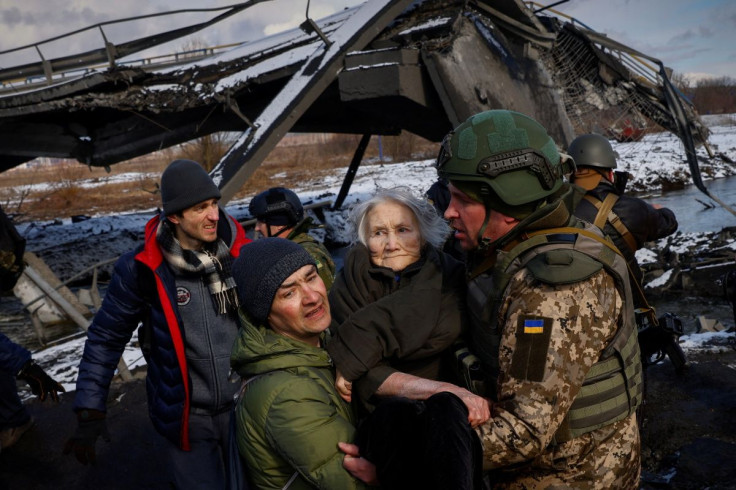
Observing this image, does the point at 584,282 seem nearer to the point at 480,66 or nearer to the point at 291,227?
the point at 291,227

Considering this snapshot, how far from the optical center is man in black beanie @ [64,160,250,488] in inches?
104

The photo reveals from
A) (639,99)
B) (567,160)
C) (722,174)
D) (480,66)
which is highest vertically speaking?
(480,66)

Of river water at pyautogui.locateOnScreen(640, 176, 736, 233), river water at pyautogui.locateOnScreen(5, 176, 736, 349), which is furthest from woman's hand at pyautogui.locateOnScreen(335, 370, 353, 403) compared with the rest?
river water at pyautogui.locateOnScreen(640, 176, 736, 233)

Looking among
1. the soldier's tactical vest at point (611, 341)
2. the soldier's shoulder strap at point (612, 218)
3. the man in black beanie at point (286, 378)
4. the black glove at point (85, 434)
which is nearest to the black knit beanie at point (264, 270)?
the man in black beanie at point (286, 378)

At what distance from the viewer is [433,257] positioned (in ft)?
7.09

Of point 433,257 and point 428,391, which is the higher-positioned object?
point 433,257

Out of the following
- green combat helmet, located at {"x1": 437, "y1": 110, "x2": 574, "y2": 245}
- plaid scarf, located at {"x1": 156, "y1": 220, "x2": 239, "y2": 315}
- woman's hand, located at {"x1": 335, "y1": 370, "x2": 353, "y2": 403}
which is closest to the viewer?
green combat helmet, located at {"x1": 437, "y1": 110, "x2": 574, "y2": 245}

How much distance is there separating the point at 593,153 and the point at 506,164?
2623mm

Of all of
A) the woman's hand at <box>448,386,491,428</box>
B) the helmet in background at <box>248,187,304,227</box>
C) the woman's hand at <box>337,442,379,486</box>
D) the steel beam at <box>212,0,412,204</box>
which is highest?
the steel beam at <box>212,0,412,204</box>

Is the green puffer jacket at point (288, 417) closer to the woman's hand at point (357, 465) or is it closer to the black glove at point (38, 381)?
the woman's hand at point (357, 465)

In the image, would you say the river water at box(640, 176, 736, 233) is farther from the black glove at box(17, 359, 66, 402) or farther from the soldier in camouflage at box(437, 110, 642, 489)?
the black glove at box(17, 359, 66, 402)

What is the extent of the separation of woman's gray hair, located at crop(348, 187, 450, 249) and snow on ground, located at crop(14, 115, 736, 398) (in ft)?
0.42

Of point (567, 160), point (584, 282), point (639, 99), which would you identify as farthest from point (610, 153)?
point (639, 99)

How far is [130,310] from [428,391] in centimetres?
188
